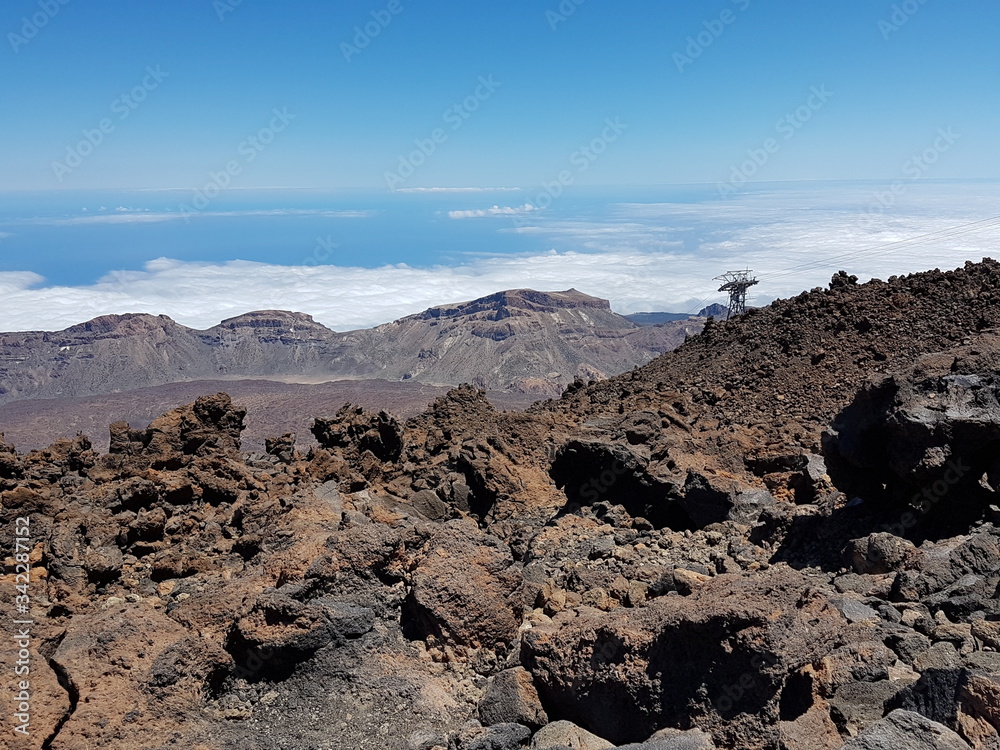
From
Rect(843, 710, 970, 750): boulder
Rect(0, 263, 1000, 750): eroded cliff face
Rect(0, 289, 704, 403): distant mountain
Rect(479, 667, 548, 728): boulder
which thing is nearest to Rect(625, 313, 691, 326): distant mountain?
Rect(0, 289, 704, 403): distant mountain

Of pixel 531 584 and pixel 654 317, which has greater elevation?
pixel 654 317

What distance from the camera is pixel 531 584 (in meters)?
5.88

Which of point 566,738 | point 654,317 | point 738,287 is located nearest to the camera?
point 566,738

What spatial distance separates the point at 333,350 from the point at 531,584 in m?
140

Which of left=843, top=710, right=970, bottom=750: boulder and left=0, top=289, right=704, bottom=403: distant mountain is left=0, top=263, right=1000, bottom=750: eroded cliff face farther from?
left=0, top=289, right=704, bottom=403: distant mountain

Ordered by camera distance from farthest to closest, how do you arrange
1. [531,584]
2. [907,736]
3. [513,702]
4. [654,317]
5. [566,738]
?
[654,317]
[531,584]
[513,702]
[566,738]
[907,736]

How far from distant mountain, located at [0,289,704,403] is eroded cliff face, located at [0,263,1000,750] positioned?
102 m

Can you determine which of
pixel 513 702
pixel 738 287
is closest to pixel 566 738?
pixel 513 702

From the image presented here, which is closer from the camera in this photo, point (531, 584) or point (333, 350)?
point (531, 584)

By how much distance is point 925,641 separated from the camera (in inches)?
179

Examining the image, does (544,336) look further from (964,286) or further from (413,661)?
(413,661)

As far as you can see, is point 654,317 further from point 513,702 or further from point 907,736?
point 907,736

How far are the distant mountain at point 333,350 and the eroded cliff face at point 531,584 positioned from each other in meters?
102

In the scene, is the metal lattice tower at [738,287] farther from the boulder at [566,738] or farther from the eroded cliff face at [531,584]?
the boulder at [566,738]
